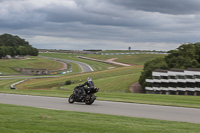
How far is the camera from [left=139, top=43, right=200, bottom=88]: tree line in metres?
59.9

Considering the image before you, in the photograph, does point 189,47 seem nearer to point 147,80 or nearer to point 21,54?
point 147,80

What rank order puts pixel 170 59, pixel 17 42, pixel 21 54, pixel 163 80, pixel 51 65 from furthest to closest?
1. pixel 17 42
2. pixel 21 54
3. pixel 51 65
4. pixel 170 59
5. pixel 163 80

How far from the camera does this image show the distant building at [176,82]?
4851cm

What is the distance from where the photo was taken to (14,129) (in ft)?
29.0

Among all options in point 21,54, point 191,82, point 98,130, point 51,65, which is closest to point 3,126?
point 98,130

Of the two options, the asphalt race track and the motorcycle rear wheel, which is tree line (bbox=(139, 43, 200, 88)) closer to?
the motorcycle rear wheel

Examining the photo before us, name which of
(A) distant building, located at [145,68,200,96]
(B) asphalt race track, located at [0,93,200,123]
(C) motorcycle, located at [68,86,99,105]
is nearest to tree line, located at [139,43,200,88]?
(A) distant building, located at [145,68,200,96]

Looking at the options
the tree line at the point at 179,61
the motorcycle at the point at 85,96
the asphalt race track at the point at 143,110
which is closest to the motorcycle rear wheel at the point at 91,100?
the motorcycle at the point at 85,96

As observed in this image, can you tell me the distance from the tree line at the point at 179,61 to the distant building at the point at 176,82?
3790mm

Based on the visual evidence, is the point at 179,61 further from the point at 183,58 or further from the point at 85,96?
the point at 85,96

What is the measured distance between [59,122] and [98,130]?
186 centimetres

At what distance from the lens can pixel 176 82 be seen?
5097 cm

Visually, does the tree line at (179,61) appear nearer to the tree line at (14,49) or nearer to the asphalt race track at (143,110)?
the asphalt race track at (143,110)

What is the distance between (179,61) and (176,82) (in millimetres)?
12009
